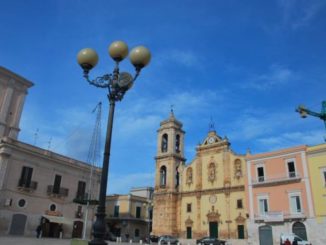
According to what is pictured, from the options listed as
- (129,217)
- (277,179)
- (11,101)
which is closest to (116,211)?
(129,217)

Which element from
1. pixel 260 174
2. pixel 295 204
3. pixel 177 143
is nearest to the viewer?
pixel 295 204

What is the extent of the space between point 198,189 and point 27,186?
2009 centimetres

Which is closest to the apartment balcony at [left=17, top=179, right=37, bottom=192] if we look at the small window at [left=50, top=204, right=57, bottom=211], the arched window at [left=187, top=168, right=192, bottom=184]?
the small window at [left=50, top=204, right=57, bottom=211]

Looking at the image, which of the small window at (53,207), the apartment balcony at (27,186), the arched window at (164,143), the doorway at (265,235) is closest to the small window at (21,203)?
the apartment balcony at (27,186)

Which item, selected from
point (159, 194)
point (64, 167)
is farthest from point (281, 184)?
point (64, 167)

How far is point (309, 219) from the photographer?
2786cm

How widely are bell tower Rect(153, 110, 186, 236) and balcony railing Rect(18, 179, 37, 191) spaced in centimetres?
1769

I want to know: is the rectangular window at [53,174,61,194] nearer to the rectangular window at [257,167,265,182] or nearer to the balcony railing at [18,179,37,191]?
the balcony railing at [18,179,37,191]

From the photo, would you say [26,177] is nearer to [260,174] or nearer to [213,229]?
[213,229]

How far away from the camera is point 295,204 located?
1164 inches

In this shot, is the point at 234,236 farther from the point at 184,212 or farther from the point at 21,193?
the point at 21,193

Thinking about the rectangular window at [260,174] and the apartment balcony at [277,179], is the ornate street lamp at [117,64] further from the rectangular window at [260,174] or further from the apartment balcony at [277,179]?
the rectangular window at [260,174]

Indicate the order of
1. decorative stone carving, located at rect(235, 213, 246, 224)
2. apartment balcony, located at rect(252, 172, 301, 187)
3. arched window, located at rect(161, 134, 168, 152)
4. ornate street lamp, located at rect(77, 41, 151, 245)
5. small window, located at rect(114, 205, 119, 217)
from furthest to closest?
small window, located at rect(114, 205, 119, 217), arched window, located at rect(161, 134, 168, 152), decorative stone carving, located at rect(235, 213, 246, 224), apartment balcony, located at rect(252, 172, 301, 187), ornate street lamp, located at rect(77, 41, 151, 245)

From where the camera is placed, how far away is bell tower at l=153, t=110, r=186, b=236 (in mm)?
40688
